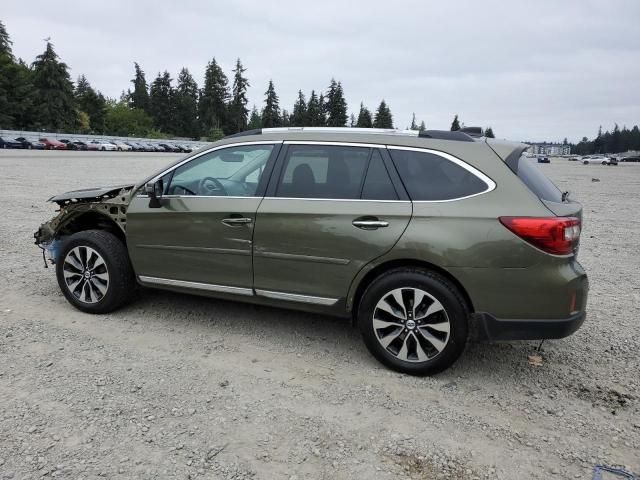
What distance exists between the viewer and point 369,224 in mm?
3594

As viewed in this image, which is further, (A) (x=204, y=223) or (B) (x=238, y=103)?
(B) (x=238, y=103)

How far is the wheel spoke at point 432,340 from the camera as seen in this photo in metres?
3.49

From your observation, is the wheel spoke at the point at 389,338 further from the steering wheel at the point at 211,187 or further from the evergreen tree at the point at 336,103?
the evergreen tree at the point at 336,103

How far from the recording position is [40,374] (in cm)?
354

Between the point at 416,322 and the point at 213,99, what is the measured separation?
382 ft

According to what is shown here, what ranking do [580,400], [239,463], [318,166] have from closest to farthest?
[239,463], [580,400], [318,166]

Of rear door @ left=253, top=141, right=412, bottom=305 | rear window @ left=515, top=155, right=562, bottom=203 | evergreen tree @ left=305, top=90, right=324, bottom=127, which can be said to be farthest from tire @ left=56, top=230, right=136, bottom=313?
evergreen tree @ left=305, top=90, right=324, bottom=127

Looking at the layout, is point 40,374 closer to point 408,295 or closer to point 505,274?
point 408,295

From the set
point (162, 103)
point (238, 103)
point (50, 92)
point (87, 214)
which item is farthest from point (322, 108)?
point (87, 214)

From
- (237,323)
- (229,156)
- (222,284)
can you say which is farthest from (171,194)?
(237,323)

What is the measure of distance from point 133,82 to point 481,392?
4961 inches

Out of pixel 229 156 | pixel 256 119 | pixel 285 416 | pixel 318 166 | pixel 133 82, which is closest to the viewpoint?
pixel 285 416

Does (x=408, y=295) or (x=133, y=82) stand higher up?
(x=133, y=82)

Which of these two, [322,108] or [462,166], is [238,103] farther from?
[462,166]
